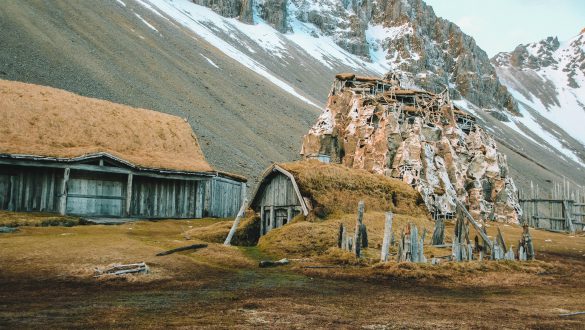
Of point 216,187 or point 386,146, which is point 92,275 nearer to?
point 216,187

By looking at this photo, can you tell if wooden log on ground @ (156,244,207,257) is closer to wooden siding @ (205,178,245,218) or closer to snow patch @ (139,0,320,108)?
wooden siding @ (205,178,245,218)

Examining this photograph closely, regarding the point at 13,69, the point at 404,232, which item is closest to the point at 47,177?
the point at 404,232

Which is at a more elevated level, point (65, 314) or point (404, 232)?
point (404, 232)

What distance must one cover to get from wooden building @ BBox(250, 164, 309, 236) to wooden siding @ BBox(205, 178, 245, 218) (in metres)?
9.69

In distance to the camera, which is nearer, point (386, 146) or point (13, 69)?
point (386, 146)

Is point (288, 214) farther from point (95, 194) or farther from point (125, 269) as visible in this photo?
point (95, 194)

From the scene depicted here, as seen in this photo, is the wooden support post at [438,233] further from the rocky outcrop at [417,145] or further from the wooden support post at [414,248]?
the rocky outcrop at [417,145]

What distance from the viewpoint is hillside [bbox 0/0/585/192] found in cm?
5644

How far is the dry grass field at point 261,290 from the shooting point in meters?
8.62

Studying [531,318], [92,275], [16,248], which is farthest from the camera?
[16,248]

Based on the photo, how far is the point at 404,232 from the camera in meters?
16.2

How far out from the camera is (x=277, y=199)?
22.9 m

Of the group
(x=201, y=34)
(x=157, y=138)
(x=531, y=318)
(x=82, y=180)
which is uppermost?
(x=201, y=34)

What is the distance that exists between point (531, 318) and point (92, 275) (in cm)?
1046
